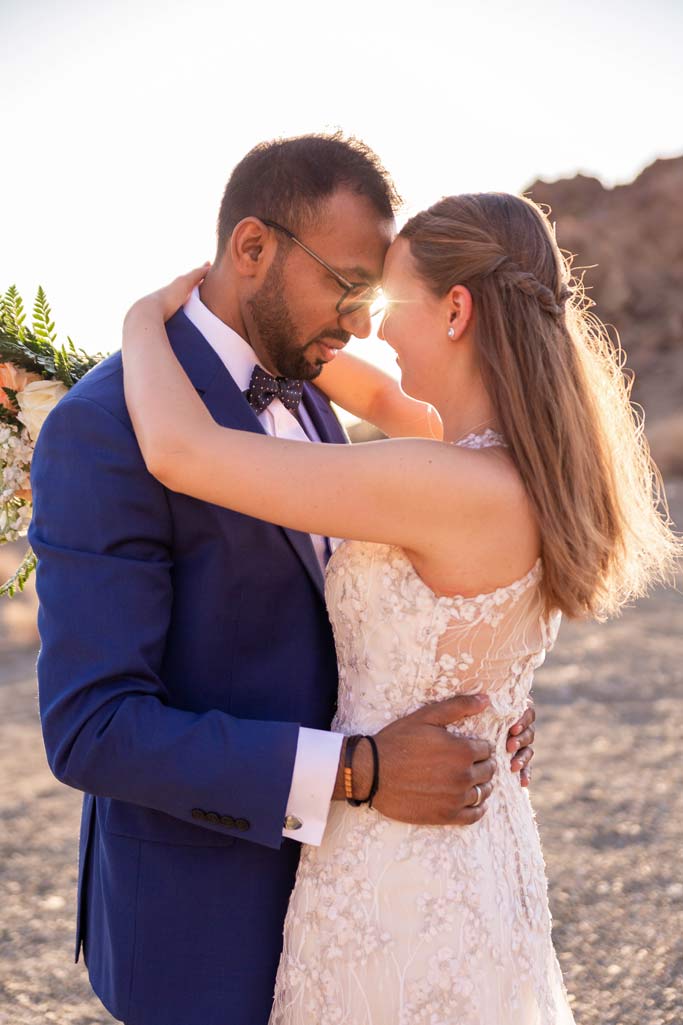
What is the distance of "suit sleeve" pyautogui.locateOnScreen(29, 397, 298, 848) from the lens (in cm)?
195

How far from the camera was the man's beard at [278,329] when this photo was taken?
2.53 m

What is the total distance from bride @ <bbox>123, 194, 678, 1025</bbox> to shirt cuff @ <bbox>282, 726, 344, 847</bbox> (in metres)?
0.06

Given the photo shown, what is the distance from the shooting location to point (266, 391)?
254 cm

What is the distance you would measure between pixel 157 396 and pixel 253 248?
24.6 inches

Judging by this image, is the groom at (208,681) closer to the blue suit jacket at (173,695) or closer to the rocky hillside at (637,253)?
the blue suit jacket at (173,695)

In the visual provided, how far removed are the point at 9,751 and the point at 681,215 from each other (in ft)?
119

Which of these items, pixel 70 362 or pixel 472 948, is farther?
pixel 70 362

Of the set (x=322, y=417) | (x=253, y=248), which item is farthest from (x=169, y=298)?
(x=322, y=417)

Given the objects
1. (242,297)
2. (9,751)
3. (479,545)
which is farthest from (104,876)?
(9,751)

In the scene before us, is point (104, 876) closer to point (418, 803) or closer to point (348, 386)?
point (418, 803)

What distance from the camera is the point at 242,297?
2551mm

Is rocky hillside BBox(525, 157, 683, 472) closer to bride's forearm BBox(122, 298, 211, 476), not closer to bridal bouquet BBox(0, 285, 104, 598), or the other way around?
bridal bouquet BBox(0, 285, 104, 598)

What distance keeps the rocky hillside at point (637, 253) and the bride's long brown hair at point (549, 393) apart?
31444 millimetres

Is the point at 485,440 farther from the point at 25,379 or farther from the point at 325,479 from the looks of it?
the point at 25,379
